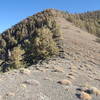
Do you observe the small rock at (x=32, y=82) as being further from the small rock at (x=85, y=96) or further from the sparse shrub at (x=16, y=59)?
the sparse shrub at (x=16, y=59)

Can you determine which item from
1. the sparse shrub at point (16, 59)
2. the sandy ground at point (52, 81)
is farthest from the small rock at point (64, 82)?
the sparse shrub at point (16, 59)

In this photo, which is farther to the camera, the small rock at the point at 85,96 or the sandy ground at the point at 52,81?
the small rock at the point at 85,96

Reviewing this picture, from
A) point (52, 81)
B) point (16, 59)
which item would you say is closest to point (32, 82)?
point (52, 81)

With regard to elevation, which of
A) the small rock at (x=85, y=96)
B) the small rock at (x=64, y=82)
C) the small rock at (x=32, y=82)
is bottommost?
the small rock at (x=85, y=96)

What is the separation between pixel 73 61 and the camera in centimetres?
3825

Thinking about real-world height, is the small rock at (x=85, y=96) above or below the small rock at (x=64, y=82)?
below

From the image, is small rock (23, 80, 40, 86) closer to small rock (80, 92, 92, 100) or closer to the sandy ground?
the sandy ground

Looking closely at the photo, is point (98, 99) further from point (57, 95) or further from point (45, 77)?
point (45, 77)

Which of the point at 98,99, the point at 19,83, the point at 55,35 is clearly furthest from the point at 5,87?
the point at 55,35

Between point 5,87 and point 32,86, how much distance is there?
2671 millimetres

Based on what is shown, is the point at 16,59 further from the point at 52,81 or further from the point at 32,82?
the point at 32,82

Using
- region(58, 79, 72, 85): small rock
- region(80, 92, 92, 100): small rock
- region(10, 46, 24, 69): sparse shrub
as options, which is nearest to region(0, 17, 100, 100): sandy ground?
region(58, 79, 72, 85): small rock

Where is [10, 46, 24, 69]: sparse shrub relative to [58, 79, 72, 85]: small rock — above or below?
above

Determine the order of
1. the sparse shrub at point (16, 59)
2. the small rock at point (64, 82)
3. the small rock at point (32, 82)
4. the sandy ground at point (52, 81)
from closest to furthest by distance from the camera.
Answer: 1. the sandy ground at point (52, 81)
2. the small rock at point (32, 82)
3. the small rock at point (64, 82)
4. the sparse shrub at point (16, 59)
